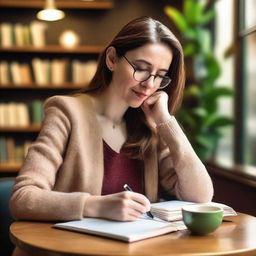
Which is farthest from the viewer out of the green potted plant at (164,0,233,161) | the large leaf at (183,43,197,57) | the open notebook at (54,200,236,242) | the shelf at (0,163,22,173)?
the shelf at (0,163,22,173)

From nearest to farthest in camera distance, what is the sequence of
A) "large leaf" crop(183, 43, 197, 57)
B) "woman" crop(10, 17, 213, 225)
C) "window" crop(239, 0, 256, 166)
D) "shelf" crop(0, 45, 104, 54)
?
"woman" crop(10, 17, 213, 225)
"window" crop(239, 0, 256, 166)
"large leaf" crop(183, 43, 197, 57)
"shelf" crop(0, 45, 104, 54)

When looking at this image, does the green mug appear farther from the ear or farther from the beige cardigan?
the ear

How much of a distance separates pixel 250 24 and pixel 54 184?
88.0 inches

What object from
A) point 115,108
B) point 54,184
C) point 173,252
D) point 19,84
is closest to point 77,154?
point 54,184

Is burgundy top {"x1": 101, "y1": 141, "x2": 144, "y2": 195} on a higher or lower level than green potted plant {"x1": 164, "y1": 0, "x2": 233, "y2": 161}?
lower

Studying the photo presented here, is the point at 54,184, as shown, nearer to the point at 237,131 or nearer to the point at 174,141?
the point at 174,141

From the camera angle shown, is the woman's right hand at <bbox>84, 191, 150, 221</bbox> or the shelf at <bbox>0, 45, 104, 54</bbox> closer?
the woman's right hand at <bbox>84, 191, 150, 221</bbox>

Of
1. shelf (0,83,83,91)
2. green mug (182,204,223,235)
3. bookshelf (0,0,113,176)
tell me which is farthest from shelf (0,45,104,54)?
green mug (182,204,223,235)

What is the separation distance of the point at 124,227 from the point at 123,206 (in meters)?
0.07

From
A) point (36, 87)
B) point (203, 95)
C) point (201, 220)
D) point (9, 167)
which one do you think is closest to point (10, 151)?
point (9, 167)

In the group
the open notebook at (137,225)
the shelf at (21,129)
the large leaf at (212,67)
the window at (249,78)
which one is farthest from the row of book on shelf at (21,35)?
the open notebook at (137,225)

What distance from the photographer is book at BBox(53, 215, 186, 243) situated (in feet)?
3.87

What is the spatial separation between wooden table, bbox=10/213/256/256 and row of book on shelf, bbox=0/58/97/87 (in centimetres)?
358

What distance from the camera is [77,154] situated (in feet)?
5.32
